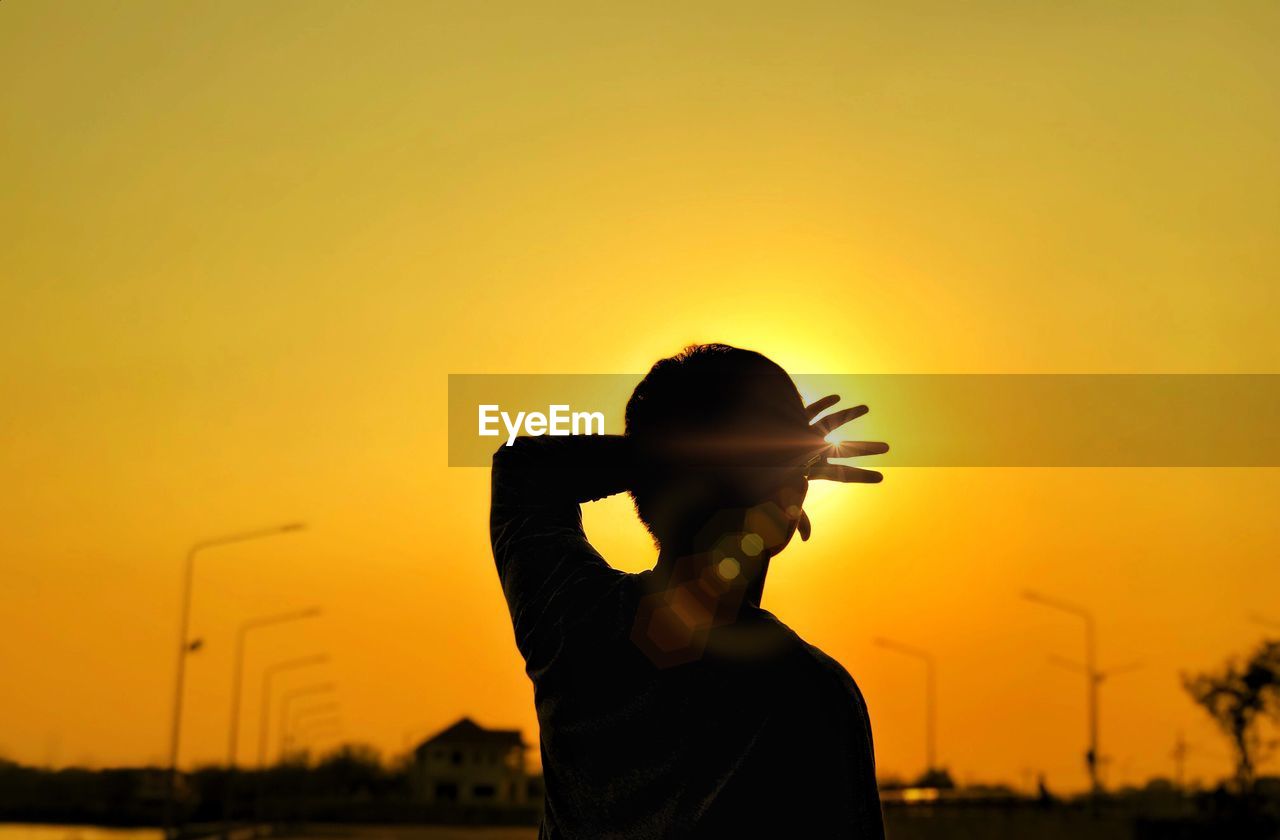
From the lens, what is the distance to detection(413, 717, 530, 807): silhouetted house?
395 ft

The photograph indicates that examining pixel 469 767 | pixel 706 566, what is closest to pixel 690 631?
pixel 706 566

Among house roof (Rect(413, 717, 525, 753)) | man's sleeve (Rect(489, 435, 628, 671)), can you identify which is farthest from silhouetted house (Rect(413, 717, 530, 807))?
man's sleeve (Rect(489, 435, 628, 671))

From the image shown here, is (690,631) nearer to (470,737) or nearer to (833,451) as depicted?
(833,451)

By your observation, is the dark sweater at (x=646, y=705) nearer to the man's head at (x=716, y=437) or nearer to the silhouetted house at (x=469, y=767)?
the man's head at (x=716, y=437)

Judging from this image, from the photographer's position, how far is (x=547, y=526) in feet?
5.54

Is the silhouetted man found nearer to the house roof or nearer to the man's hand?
the man's hand

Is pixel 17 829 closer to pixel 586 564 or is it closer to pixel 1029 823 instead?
pixel 1029 823

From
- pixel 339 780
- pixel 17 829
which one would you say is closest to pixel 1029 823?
pixel 17 829

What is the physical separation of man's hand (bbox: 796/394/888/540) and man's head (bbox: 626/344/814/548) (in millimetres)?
18

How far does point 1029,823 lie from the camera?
47781 millimetres

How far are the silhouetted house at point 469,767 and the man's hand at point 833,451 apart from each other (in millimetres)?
120375

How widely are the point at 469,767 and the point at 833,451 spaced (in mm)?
123258

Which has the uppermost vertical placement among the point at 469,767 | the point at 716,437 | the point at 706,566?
the point at 716,437

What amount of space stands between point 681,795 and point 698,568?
0.72 ft
